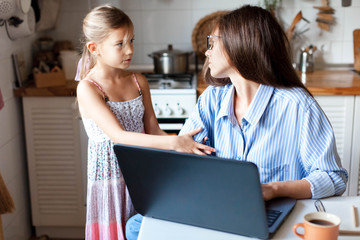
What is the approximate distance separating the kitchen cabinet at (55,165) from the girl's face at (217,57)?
→ 1311mm

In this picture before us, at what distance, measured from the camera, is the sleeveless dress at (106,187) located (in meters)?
2.01

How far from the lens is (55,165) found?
9.43 feet

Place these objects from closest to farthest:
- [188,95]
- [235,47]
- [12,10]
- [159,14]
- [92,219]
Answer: [235,47] < [92,219] < [12,10] < [188,95] < [159,14]

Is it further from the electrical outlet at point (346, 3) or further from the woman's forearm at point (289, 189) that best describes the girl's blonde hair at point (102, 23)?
the electrical outlet at point (346, 3)

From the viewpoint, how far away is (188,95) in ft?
8.72

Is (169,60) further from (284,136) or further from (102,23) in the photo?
(284,136)

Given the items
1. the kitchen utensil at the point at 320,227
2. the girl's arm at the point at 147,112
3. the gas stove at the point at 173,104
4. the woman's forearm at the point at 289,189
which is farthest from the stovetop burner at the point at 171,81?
the kitchen utensil at the point at 320,227

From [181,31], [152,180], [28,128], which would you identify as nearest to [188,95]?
[181,31]

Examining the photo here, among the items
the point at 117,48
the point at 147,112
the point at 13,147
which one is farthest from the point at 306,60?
the point at 13,147

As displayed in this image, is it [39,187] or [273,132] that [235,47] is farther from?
[39,187]

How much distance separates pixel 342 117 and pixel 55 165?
1.60 m

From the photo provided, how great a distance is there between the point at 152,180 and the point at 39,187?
1850 mm

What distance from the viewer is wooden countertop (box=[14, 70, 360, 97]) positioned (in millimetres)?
2625

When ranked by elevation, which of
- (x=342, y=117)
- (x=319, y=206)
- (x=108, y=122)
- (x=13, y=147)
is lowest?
(x=13, y=147)
